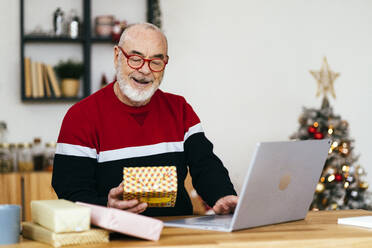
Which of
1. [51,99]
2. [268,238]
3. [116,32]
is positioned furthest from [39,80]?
[268,238]

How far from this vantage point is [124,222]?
1298 millimetres

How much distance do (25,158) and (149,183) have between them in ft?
9.30

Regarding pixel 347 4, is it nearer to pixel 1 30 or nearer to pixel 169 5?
pixel 169 5

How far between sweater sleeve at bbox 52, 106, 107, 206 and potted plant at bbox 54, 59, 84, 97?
2192 millimetres

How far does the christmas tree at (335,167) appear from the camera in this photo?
4.30m

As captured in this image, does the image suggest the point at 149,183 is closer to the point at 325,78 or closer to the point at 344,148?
the point at 344,148

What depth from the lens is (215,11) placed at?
462 cm

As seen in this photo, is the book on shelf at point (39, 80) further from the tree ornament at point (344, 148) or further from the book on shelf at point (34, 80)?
the tree ornament at point (344, 148)

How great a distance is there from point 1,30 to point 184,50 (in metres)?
1.46

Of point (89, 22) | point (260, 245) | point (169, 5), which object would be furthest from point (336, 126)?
point (260, 245)

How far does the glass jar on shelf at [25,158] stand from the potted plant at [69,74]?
497 mm

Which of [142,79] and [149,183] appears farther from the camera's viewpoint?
[142,79]

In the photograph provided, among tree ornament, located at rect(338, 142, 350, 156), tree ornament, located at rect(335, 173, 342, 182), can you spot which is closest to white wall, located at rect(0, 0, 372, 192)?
tree ornament, located at rect(338, 142, 350, 156)

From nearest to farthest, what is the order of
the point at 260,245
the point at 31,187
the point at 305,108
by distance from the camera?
the point at 260,245
the point at 31,187
the point at 305,108
